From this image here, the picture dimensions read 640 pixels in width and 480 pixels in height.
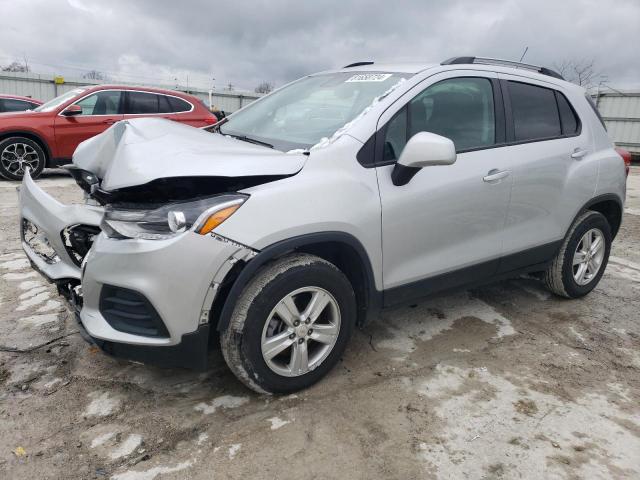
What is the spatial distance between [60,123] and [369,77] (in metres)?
6.81

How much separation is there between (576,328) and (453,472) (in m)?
1.96

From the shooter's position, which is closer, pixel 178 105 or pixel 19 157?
pixel 19 157

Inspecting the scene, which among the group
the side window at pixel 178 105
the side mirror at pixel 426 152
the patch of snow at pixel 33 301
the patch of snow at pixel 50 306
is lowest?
the patch of snow at pixel 50 306

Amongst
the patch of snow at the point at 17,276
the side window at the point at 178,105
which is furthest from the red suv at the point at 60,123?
the patch of snow at the point at 17,276

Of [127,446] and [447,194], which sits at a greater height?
[447,194]

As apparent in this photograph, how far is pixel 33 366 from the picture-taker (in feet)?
9.08

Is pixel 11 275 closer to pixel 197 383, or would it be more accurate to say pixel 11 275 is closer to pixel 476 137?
pixel 197 383

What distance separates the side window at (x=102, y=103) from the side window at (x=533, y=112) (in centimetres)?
720

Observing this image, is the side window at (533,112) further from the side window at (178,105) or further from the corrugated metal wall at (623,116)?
the corrugated metal wall at (623,116)

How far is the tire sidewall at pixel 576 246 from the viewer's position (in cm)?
376

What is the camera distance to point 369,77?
305 cm

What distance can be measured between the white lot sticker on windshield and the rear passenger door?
87 cm

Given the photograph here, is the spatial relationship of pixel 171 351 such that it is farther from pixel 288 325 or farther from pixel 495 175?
pixel 495 175

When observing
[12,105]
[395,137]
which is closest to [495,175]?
[395,137]
